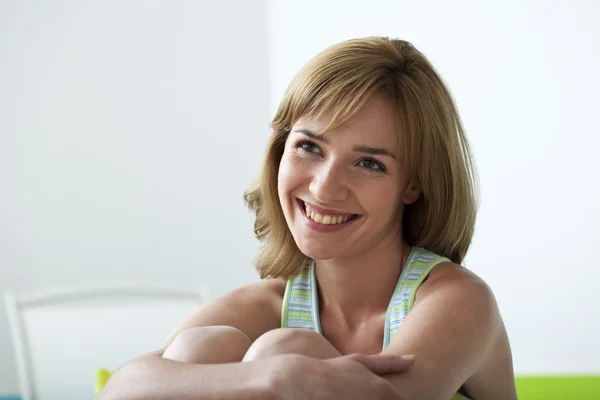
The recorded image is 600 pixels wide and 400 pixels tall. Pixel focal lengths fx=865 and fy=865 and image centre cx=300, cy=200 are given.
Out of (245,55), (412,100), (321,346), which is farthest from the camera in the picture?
(245,55)

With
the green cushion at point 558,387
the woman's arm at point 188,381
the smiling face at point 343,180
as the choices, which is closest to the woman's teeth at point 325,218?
the smiling face at point 343,180

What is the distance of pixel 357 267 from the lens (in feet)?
4.91

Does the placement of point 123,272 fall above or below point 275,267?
below

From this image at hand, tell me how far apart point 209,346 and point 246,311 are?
292 mm

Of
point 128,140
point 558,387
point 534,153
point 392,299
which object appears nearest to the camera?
point 392,299

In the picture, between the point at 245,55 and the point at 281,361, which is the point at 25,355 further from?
the point at 245,55

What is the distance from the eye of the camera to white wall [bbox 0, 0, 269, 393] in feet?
13.1

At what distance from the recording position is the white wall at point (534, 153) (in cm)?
263

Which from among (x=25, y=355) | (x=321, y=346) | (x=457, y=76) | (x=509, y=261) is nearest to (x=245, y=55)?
(x=457, y=76)

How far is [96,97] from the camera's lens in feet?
13.3

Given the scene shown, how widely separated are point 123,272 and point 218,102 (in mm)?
945

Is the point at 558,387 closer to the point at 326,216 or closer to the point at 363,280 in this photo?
the point at 363,280

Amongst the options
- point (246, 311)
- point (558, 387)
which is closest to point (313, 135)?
point (246, 311)

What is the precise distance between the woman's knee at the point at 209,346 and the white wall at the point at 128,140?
113 inches
